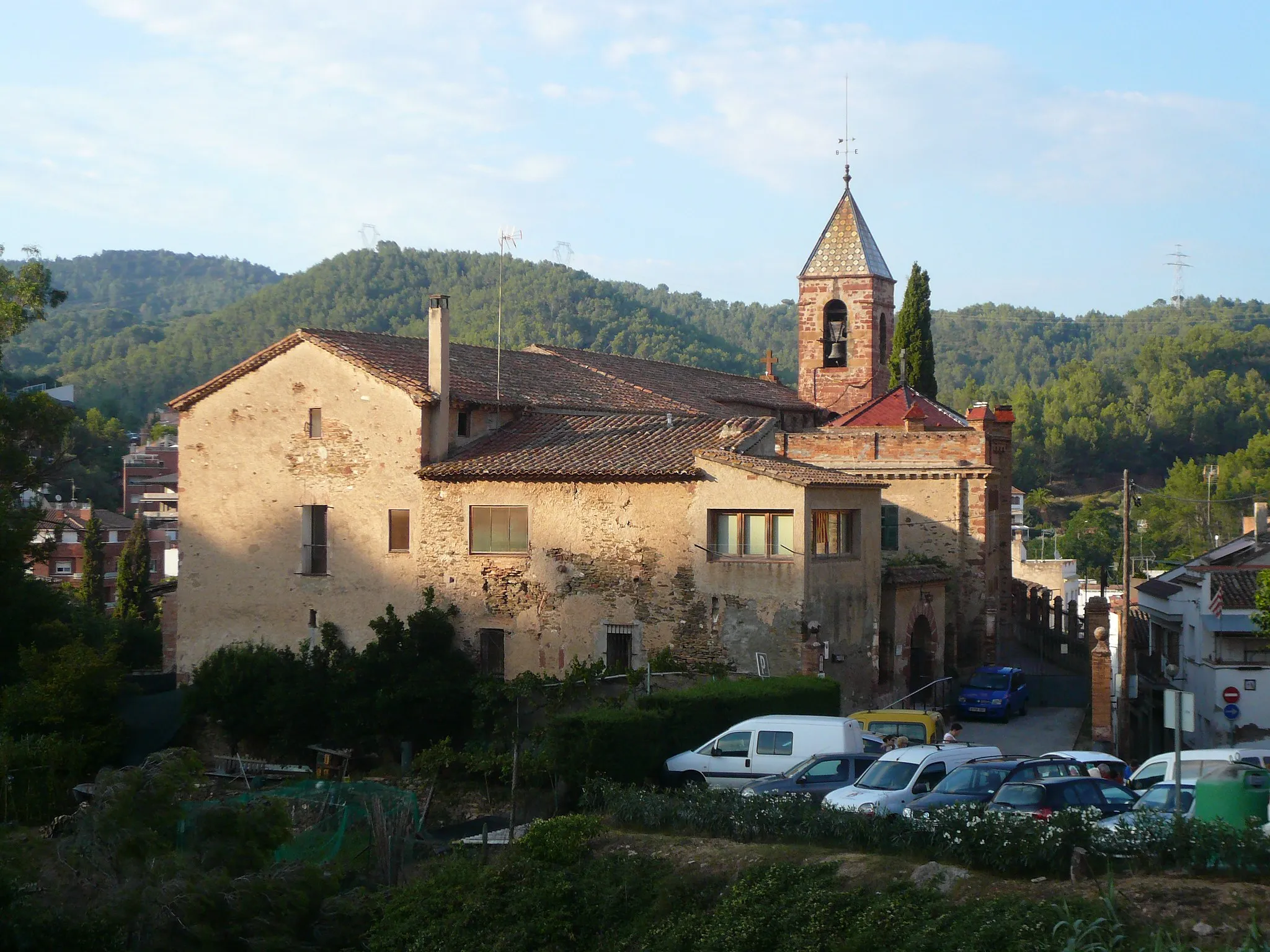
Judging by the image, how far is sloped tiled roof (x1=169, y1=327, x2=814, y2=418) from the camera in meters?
31.2

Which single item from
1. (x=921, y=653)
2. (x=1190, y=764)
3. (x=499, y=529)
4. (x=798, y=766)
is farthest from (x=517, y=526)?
(x=1190, y=764)

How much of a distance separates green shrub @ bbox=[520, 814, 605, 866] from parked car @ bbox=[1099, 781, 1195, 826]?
646 centimetres

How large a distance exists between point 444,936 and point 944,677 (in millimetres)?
19561

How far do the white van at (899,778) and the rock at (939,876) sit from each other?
10.8ft

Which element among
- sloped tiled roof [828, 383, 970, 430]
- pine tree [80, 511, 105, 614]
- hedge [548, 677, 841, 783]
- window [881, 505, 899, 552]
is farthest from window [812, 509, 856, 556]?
pine tree [80, 511, 105, 614]

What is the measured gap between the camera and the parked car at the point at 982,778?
61.2 feet

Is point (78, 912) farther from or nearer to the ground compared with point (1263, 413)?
nearer to the ground

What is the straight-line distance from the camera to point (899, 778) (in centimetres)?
1991

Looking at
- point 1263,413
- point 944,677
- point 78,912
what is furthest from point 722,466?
point 1263,413

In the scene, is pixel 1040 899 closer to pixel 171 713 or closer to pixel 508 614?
pixel 508 614

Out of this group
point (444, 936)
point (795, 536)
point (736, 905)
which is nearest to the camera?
point (736, 905)

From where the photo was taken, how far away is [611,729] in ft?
74.0

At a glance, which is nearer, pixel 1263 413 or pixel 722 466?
pixel 722 466

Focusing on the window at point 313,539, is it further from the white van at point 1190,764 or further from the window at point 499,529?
the white van at point 1190,764
